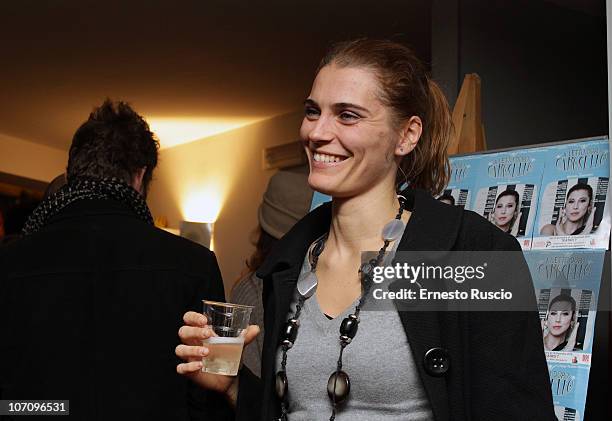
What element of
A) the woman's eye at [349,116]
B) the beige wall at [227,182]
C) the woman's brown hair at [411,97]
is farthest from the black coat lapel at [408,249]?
the beige wall at [227,182]

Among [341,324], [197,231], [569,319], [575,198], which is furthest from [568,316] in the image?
[197,231]

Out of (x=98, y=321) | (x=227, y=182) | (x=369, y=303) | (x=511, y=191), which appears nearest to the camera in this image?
(x=369, y=303)

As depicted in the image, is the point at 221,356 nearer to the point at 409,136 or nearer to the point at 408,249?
the point at 408,249

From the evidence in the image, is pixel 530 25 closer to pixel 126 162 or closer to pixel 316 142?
pixel 126 162

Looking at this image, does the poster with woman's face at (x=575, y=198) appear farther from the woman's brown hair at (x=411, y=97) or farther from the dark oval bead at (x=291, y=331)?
the dark oval bead at (x=291, y=331)

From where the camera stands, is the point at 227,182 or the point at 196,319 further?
the point at 227,182

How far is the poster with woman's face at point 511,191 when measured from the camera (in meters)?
2.57

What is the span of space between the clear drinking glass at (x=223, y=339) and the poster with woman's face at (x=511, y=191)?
1.11 m

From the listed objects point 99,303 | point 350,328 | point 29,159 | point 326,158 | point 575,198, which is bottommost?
point 350,328

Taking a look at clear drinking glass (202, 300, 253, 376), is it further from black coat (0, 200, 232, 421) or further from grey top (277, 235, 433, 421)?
black coat (0, 200, 232, 421)

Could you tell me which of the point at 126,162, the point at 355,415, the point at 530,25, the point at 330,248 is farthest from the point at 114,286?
the point at 530,25

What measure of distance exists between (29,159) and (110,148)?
294 inches

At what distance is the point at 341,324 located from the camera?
1665 millimetres

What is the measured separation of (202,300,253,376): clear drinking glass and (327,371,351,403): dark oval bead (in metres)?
0.19
